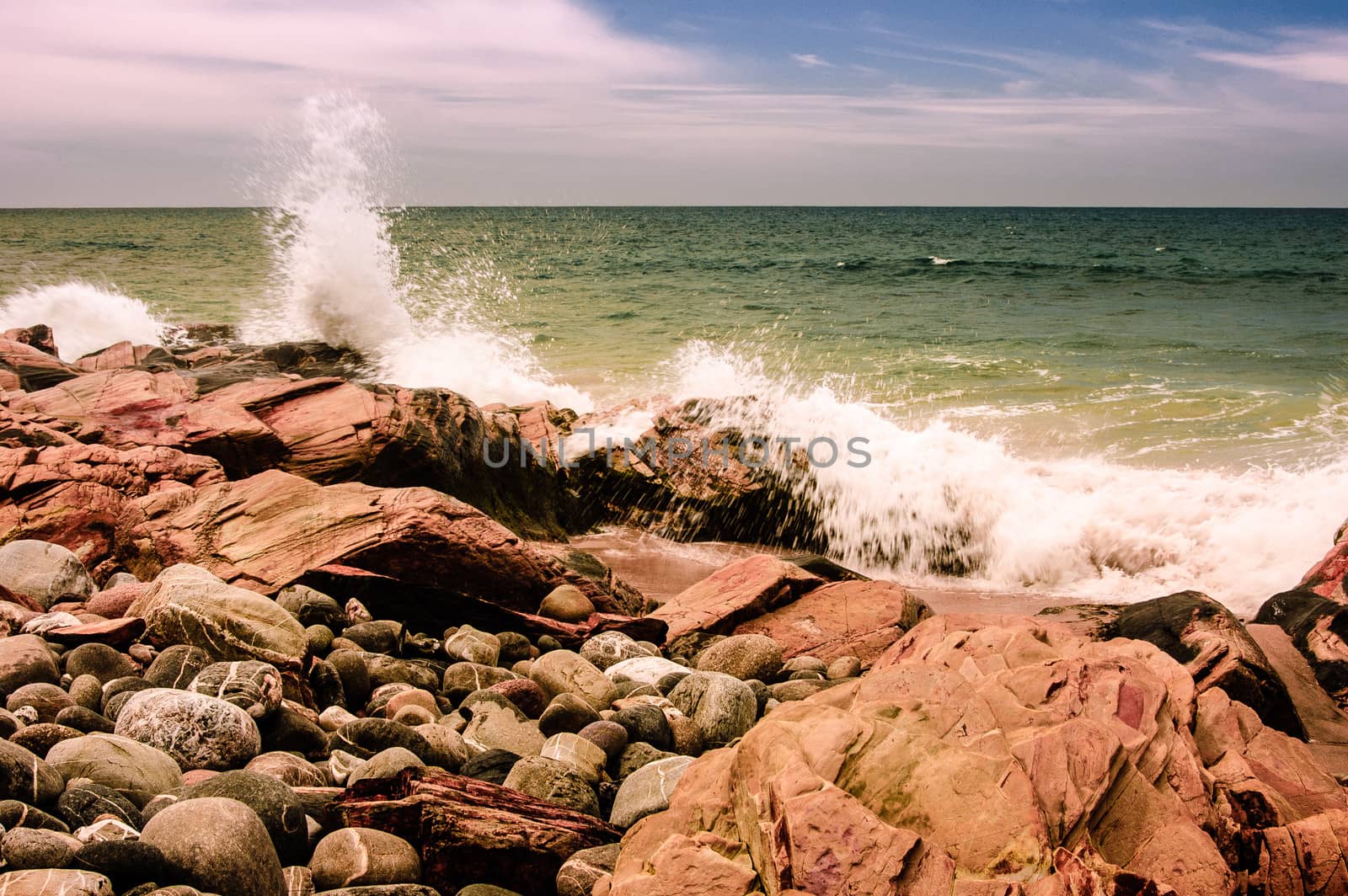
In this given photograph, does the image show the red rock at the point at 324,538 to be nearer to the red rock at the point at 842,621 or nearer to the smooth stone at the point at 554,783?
the red rock at the point at 842,621

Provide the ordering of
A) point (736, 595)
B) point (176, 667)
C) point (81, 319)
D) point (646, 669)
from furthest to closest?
1. point (81, 319)
2. point (736, 595)
3. point (646, 669)
4. point (176, 667)

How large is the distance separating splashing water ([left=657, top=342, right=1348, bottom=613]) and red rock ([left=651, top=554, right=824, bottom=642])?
1992 millimetres

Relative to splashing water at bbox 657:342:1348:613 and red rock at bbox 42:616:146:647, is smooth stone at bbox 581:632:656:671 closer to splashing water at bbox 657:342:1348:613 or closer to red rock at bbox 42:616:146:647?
red rock at bbox 42:616:146:647

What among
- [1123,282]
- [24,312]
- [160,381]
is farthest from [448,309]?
[1123,282]

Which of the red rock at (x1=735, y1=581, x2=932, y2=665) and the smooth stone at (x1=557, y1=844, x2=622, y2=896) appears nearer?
the smooth stone at (x1=557, y1=844, x2=622, y2=896)

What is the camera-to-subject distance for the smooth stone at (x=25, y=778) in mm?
2660

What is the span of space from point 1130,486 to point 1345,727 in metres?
4.87

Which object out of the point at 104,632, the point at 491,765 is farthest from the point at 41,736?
the point at 491,765

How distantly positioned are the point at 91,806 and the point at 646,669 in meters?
2.71

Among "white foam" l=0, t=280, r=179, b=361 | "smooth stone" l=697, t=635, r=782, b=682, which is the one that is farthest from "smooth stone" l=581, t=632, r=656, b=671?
"white foam" l=0, t=280, r=179, b=361

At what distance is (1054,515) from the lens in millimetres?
8500

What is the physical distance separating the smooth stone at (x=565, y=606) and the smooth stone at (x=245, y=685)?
2.18 m

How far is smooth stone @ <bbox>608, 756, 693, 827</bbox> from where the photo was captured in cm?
326

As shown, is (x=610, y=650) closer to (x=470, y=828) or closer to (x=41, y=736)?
(x=470, y=828)
